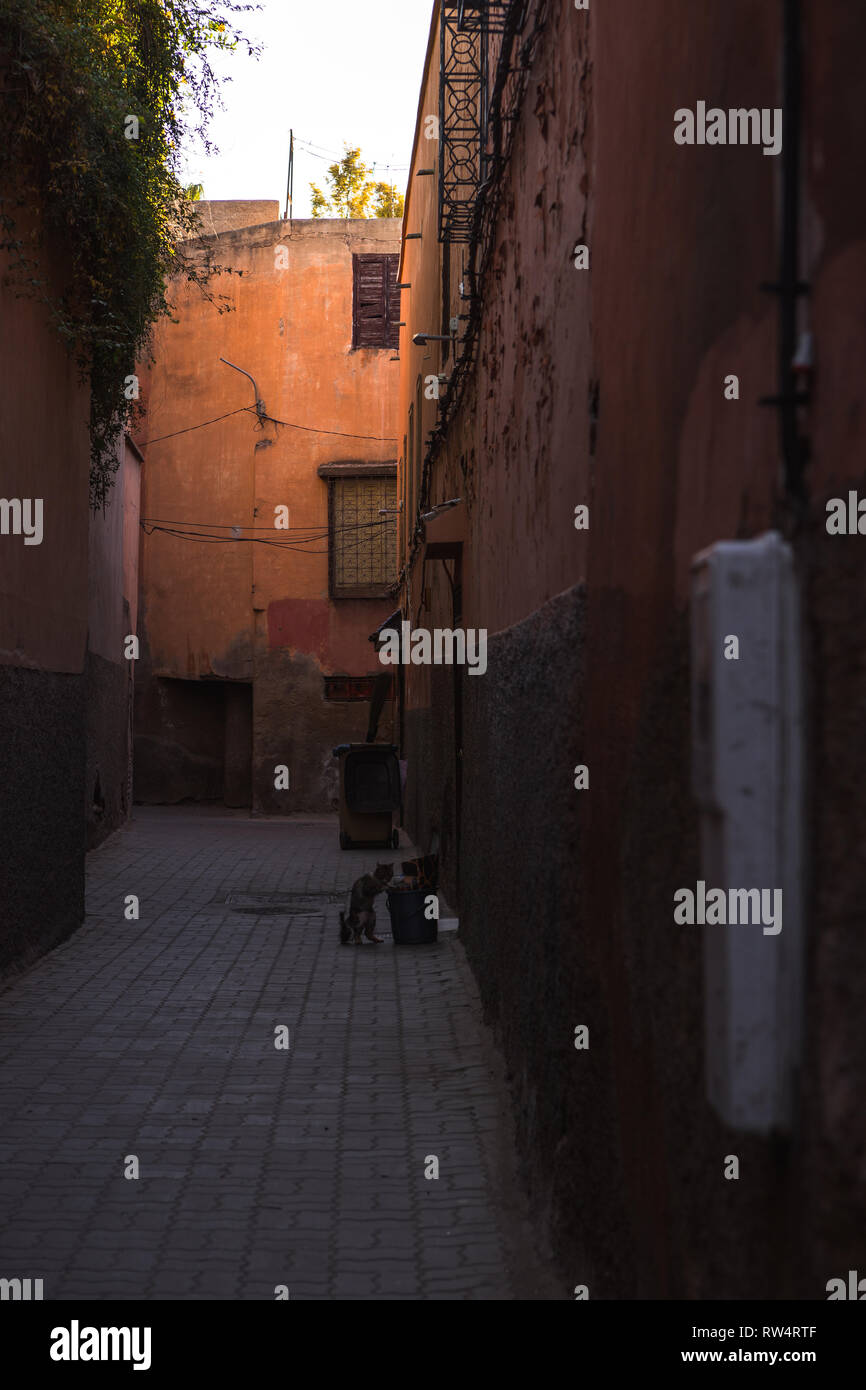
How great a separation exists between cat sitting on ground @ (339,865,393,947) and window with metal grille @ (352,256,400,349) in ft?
59.1

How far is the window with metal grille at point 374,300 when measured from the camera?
2755 cm

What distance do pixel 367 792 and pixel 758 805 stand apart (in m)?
16.9

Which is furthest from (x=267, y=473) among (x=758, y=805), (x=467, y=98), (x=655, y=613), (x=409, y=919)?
(x=758, y=805)

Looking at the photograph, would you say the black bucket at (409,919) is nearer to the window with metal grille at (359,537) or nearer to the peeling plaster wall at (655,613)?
the peeling plaster wall at (655,613)

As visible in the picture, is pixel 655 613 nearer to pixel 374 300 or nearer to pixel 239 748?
pixel 374 300

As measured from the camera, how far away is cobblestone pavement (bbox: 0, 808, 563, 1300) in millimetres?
4863

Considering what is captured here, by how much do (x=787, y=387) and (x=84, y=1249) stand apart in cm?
390

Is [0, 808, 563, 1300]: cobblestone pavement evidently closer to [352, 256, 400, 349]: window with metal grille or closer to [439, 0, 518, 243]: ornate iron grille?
[439, 0, 518, 243]: ornate iron grille

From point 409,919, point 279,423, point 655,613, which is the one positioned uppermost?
point 279,423

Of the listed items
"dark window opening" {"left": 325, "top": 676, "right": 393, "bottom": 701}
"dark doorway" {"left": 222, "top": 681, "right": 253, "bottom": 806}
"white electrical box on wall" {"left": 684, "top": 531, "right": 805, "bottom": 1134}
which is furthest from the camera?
"dark doorway" {"left": 222, "top": 681, "right": 253, "bottom": 806}

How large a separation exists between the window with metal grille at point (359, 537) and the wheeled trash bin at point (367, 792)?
860 cm

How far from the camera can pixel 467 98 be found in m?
10.1

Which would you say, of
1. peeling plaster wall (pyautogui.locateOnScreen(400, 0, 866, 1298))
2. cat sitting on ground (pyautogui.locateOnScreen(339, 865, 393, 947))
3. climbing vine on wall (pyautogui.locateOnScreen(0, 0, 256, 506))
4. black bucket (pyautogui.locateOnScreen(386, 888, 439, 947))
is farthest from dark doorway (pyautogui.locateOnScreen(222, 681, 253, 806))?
peeling plaster wall (pyautogui.locateOnScreen(400, 0, 866, 1298))
